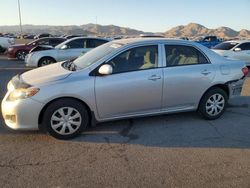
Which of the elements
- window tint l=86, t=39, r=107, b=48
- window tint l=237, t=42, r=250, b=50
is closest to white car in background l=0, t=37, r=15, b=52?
window tint l=86, t=39, r=107, b=48

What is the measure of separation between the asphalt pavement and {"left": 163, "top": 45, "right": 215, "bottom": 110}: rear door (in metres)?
0.45

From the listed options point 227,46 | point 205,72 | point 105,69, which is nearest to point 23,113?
point 105,69

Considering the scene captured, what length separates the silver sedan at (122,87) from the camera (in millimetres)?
4551

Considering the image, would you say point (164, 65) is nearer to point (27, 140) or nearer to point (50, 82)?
point (50, 82)

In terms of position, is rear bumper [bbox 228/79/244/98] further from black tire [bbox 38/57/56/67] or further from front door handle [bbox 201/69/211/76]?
black tire [bbox 38/57/56/67]

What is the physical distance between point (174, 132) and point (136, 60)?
1412 millimetres

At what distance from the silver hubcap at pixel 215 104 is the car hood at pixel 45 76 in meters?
2.75

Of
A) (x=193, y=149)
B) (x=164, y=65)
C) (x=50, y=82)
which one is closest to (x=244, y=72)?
(x=164, y=65)

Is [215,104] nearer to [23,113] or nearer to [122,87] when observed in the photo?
[122,87]

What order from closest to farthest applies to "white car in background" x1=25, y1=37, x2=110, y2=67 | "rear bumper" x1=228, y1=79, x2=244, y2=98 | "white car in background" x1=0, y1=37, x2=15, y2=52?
1. "rear bumper" x1=228, y1=79, x2=244, y2=98
2. "white car in background" x1=25, y1=37, x2=110, y2=67
3. "white car in background" x1=0, y1=37, x2=15, y2=52

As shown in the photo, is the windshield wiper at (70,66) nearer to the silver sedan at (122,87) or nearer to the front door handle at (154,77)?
the silver sedan at (122,87)

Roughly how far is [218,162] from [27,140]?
2915 millimetres

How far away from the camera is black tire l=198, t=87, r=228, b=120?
18.5 ft

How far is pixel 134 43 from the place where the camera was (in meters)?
5.15
